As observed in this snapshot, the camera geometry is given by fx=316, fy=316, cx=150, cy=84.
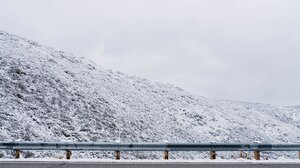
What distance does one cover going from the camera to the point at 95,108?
29.1m

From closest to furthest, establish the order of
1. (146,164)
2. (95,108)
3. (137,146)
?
(146,164) < (137,146) < (95,108)

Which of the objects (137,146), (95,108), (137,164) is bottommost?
(137,164)

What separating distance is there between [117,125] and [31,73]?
10.4 metres

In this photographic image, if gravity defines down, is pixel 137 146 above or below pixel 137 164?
above

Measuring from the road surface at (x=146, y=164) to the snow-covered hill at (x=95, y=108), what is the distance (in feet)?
29.9

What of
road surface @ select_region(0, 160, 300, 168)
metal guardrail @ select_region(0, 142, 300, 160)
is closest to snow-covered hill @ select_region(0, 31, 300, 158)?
metal guardrail @ select_region(0, 142, 300, 160)

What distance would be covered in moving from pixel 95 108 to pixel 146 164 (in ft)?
58.9

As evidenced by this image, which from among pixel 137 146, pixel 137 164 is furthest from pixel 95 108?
pixel 137 164

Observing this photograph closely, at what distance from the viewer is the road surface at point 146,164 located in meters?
11.3

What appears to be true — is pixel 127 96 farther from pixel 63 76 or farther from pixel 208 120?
pixel 208 120

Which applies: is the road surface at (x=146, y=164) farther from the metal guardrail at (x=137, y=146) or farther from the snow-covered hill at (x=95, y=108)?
the snow-covered hill at (x=95, y=108)

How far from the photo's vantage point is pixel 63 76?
109ft

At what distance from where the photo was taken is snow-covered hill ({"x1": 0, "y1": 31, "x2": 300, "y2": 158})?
78.6ft

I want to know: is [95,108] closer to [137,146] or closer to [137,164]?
[137,146]
